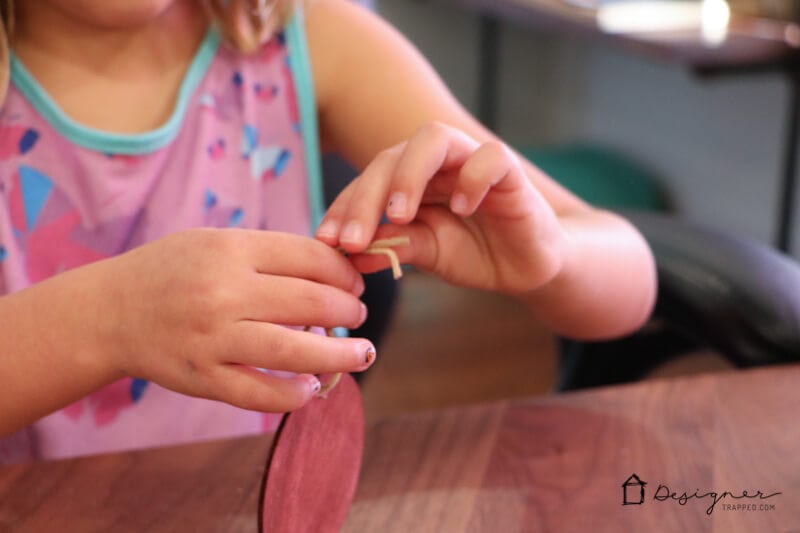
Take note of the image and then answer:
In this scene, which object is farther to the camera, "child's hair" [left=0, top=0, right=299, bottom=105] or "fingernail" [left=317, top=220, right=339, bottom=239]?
"child's hair" [left=0, top=0, right=299, bottom=105]

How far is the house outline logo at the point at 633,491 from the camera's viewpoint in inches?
19.2

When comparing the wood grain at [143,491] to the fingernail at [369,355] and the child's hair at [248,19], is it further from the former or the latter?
the child's hair at [248,19]

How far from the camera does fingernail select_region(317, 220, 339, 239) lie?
47 centimetres

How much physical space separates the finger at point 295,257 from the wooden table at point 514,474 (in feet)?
0.48

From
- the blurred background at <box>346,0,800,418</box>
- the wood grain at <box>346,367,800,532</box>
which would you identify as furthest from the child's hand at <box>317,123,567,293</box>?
the blurred background at <box>346,0,800,418</box>

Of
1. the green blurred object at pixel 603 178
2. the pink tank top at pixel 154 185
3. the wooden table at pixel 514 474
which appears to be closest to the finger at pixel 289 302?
the wooden table at pixel 514 474

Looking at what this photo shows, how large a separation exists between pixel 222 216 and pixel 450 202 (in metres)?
0.35

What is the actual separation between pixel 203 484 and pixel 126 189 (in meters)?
0.34

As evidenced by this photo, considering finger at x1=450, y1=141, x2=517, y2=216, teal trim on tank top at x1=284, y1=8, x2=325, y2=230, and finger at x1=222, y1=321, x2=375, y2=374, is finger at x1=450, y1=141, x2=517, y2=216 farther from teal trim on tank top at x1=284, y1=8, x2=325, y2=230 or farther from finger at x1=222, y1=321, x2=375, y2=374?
teal trim on tank top at x1=284, y1=8, x2=325, y2=230

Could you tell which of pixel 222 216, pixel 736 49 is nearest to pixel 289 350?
pixel 222 216

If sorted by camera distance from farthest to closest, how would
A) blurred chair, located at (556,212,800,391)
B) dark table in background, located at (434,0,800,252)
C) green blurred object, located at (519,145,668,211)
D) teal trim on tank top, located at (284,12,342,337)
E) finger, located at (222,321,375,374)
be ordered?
green blurred object, located at (519,145,668,211) → dark table in background, located at (434,0,800,252) → teal trim on tank top, located at (284,12,342,337) → blurred chair, located at (556,212,800,391) → finger, located at (222,321,375,374)

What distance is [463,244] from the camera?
1.88 ft

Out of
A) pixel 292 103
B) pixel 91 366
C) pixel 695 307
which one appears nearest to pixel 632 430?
pixel 695 307

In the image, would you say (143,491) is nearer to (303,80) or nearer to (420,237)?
(420,237)
